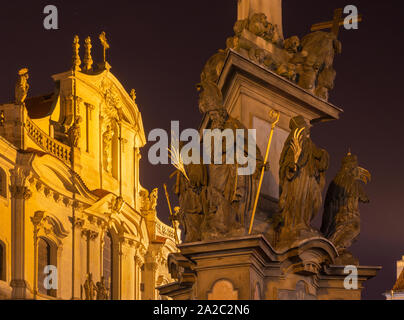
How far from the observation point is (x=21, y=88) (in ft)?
114

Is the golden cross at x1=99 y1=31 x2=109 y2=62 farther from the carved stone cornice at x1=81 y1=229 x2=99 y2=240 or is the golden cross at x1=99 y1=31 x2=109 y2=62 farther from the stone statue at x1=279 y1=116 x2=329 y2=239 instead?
the stone statue at x1=279 y1=116 x2=329 y2=239

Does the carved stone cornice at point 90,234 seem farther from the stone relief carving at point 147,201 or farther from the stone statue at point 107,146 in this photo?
the stone relief carving at point 147,201

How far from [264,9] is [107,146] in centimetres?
3040

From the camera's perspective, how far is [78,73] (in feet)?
132

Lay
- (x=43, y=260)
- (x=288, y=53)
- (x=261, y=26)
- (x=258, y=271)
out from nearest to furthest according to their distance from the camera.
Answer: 1. (x=258, y=271)
2. (x=261, y=26)
3. (x=288, y=53)
4. (x=43, y=260)

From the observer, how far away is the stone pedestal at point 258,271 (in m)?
10.0

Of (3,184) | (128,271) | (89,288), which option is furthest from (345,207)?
(128,271)

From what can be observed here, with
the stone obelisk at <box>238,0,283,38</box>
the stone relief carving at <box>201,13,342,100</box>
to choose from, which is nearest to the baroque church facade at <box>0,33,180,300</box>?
the stone obelisk at <box>238,0,283,38</box>

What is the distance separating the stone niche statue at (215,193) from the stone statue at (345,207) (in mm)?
1312

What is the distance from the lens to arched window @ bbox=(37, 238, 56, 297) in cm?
3508

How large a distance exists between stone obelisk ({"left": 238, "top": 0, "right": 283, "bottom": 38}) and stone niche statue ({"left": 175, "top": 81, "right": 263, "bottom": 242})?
2.22 m

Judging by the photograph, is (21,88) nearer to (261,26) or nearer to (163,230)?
(163,230)

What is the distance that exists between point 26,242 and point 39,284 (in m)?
1.76
